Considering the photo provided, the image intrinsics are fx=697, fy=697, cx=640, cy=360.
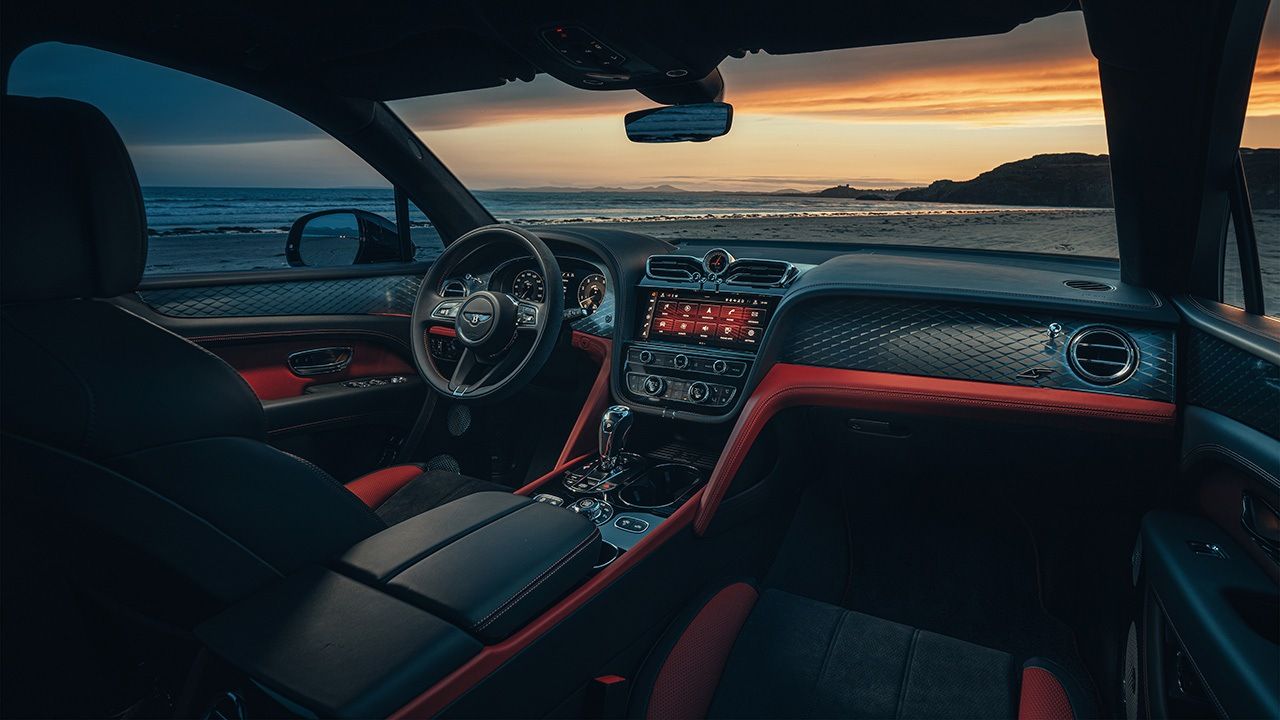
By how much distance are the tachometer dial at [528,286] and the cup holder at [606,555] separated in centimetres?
136

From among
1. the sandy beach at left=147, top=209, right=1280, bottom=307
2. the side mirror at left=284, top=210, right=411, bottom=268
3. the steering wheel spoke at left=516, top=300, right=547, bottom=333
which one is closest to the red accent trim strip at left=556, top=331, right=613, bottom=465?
the steering wheel spoke at left=516, top=300, right=547, bottom=333

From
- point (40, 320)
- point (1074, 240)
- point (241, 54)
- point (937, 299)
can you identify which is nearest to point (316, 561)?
point (40, 320)

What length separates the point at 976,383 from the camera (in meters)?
2.41

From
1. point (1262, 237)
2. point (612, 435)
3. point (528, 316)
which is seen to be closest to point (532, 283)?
point (528, 316)

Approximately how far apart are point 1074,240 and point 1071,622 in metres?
1.89

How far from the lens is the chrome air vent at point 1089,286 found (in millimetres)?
2387

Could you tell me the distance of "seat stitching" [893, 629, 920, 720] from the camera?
1946 millimetres

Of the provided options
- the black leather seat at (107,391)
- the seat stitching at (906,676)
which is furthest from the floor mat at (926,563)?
the black leather seat at (107,391)

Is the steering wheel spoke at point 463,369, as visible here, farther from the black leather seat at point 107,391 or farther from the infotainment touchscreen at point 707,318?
the black leather seat at point 107,391

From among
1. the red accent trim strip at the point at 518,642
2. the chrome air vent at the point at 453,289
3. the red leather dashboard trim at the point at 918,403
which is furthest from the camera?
the chrome air vent at the point at 453,289

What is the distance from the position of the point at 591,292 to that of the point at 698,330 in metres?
0.63

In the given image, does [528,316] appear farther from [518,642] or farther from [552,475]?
[518,642]

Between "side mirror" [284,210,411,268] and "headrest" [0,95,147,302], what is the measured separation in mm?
2562

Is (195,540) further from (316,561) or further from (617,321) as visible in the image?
(617,321)
